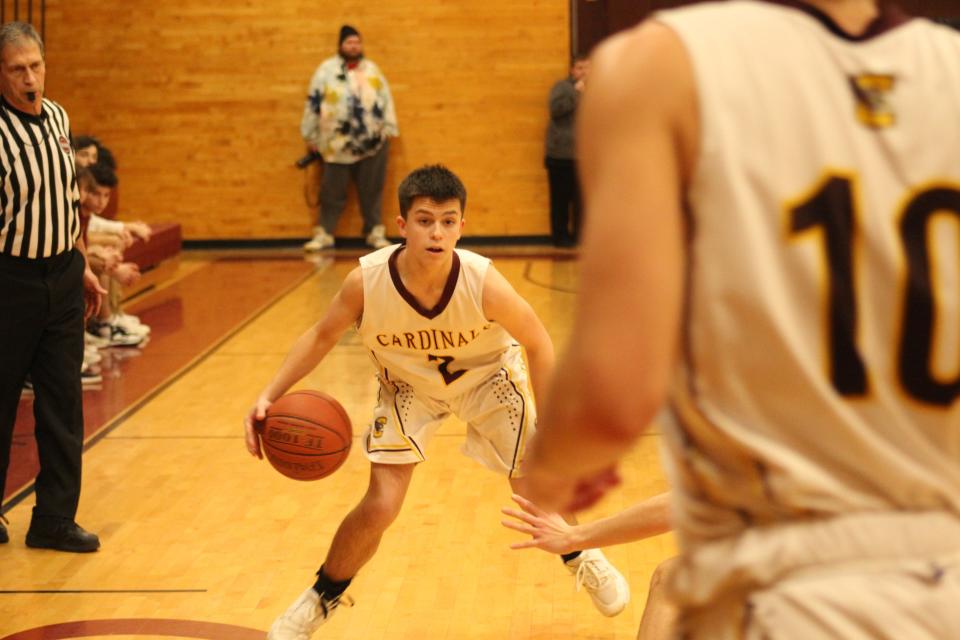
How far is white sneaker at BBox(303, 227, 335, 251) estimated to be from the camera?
46.5ft

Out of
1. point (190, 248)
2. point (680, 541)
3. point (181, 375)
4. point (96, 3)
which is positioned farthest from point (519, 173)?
point (680, 541)

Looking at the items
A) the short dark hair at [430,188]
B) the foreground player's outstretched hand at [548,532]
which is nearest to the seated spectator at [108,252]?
the short dark hair at [430,188]

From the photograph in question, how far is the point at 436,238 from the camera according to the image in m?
4.55

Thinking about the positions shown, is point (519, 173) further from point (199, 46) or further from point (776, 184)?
point (776, 184)

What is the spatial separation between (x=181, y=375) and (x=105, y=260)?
888 mm

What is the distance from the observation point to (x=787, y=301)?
1328 millimetres

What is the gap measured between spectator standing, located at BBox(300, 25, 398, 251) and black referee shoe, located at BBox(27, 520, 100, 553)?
8.55 meters

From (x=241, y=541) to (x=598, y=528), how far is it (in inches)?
120

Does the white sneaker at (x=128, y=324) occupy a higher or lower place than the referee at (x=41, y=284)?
lower

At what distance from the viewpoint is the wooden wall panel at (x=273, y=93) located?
1419cm

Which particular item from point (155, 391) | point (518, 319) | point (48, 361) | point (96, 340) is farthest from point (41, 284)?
point (96, 340)

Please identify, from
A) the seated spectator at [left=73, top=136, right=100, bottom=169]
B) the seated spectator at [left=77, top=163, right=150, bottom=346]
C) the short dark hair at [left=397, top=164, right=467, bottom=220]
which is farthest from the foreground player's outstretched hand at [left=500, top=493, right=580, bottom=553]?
the seated spectator at [left=73, top=136, right=100, bottom=169]

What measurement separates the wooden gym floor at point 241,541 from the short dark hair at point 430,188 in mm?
1474

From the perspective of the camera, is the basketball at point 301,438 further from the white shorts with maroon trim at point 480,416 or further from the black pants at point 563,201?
the black pants at point 563,201
